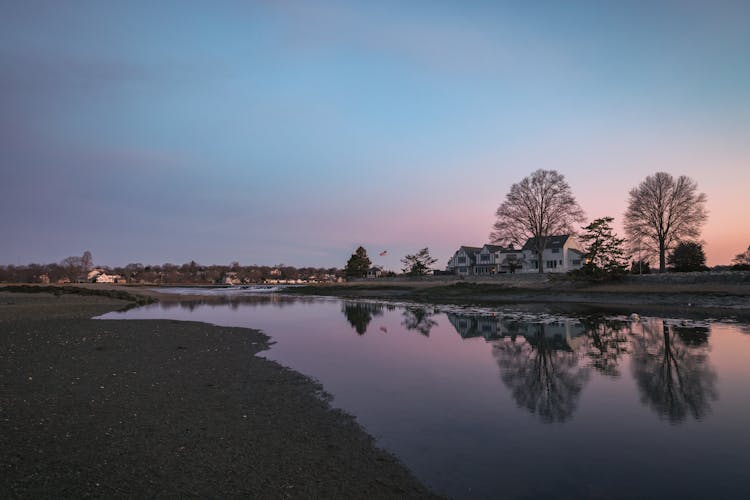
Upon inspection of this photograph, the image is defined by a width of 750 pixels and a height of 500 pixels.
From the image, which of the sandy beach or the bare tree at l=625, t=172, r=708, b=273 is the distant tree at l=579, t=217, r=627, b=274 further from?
the sandy beach

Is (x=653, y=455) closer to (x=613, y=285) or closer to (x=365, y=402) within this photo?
(x=365, y=402)

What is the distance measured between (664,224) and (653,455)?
227 ft

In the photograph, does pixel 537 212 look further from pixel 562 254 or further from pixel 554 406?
pixel 554 406

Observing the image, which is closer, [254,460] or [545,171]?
[254,460]

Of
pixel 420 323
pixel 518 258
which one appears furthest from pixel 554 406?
pixel 518 258

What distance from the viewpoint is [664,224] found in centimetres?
6475

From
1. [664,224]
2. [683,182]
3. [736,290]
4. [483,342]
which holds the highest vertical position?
[683,182]

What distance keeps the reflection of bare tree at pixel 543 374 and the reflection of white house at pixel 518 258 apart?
63.3 meters

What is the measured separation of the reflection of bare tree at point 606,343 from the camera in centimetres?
1648

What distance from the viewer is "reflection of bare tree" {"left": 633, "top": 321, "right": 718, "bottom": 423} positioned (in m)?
11.3

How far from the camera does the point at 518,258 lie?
10338 cm

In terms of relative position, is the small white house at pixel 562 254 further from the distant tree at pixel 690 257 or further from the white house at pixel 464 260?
the distant tree at pixel 690 257

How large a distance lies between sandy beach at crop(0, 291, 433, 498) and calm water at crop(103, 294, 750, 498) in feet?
3.51

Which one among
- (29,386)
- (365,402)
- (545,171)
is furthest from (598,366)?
(545,171)
